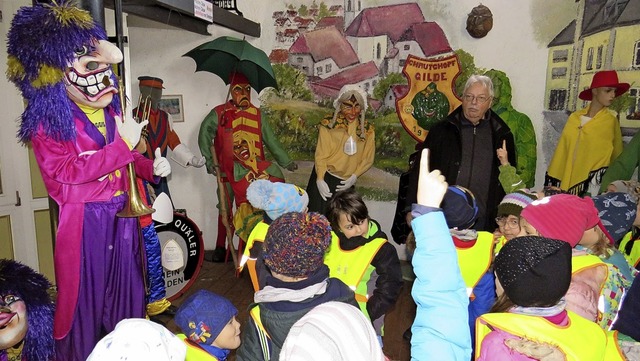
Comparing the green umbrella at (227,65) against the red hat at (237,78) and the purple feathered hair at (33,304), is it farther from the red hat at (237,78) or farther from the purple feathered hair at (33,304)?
the purple feathered hair at (33,304)

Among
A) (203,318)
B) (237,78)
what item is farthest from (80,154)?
(237,78)

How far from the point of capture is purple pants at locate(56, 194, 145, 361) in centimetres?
213

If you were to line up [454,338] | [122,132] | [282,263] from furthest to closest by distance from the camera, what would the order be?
1. [122,132]
2. [282,263]
3. [454,338]

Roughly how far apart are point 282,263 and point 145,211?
44.0 inches

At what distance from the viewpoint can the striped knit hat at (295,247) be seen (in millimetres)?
1332

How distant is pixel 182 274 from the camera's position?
11.4 feet

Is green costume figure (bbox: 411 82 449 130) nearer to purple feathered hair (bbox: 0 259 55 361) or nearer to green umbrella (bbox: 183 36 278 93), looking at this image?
green umbrella (bbox: 183 36 278 93)

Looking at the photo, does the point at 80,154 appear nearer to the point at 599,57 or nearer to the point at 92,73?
the point at 92,73

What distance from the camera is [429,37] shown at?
440 centimetres

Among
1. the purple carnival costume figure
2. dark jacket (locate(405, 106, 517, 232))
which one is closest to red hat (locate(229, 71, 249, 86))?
dark jacket (locate(405, 106, 517, 232))

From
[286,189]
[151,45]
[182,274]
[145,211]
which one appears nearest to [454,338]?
[286,189]

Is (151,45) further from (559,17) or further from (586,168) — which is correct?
(586,168)

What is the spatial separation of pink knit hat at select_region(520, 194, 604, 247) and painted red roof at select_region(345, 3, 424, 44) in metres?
3.04

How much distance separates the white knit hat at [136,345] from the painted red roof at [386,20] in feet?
12.9
